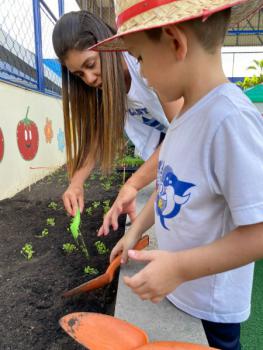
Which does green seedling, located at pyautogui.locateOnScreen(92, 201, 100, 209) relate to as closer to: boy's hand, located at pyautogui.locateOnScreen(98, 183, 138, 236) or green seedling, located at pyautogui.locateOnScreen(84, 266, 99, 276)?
green seedling, located at pyautogui.locateOnScreen(84, 266, 99, 276)

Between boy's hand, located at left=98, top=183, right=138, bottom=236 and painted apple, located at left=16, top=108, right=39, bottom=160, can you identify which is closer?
boy's hand, located at left=98, top=183, right=138, bottom=236

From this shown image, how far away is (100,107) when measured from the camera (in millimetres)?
1467

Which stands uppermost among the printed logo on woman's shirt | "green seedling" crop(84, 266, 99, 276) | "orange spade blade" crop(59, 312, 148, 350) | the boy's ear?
the boy's ear

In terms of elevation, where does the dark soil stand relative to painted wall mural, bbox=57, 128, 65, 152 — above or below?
below

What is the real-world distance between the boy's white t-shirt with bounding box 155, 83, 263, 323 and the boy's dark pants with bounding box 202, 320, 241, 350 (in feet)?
0.17

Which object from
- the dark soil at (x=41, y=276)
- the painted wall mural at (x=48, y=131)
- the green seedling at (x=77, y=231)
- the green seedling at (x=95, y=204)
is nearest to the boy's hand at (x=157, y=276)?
the dark soil at (x=41, y=276)

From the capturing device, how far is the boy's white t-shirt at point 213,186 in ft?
2.00

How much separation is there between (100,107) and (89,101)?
53 mm

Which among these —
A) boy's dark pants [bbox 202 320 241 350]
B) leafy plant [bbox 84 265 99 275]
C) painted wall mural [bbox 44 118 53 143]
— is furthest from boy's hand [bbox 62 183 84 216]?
painted wall mural [bbox 44 118 53 143]

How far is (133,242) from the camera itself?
1.04 meters

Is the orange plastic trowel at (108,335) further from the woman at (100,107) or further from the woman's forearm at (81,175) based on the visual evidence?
the woman's forearm at (81,175)

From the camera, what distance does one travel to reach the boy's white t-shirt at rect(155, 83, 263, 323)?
2.00ft

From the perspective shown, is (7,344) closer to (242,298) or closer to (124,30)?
(242,298)

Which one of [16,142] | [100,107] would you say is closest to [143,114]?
[100,107]
